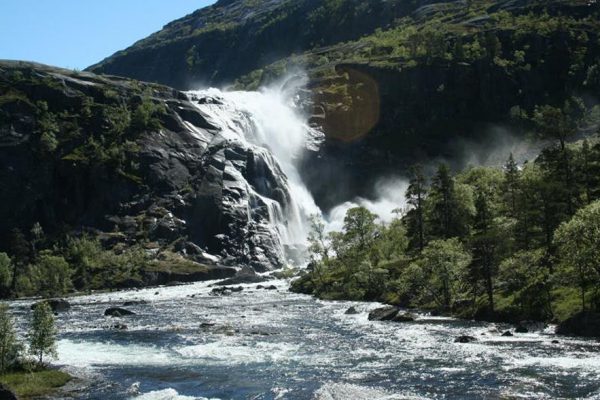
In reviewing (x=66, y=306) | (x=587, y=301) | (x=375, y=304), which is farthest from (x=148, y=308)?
(x=587, y=301)

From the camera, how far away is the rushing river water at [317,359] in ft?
137

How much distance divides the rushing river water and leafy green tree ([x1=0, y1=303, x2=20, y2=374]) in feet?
18.3

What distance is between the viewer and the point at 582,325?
58812 millimetres

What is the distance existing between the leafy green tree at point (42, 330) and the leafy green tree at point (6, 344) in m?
1.58

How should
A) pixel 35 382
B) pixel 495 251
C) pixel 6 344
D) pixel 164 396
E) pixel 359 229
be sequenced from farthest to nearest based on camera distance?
pixel 359 229, pixel 495 251, pixel 6 344, pixel 35 382, pixel 164 396

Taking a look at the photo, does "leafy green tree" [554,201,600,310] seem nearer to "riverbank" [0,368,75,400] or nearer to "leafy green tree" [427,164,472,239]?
"riverbank" [0,368,75,400]

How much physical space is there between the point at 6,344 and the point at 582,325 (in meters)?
50.8

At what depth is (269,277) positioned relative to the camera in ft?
543

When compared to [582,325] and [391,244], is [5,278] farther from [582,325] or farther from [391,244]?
[582,325]

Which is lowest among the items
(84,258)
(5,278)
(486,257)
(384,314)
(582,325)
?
(384,314)

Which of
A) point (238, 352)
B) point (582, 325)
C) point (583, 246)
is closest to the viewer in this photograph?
point (582, 325)

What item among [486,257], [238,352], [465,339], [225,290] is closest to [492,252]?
[486,257]

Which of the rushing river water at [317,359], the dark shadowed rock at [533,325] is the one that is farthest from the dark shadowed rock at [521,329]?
the rushing river water at [317,359]

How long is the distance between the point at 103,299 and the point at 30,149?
95.3 metres
